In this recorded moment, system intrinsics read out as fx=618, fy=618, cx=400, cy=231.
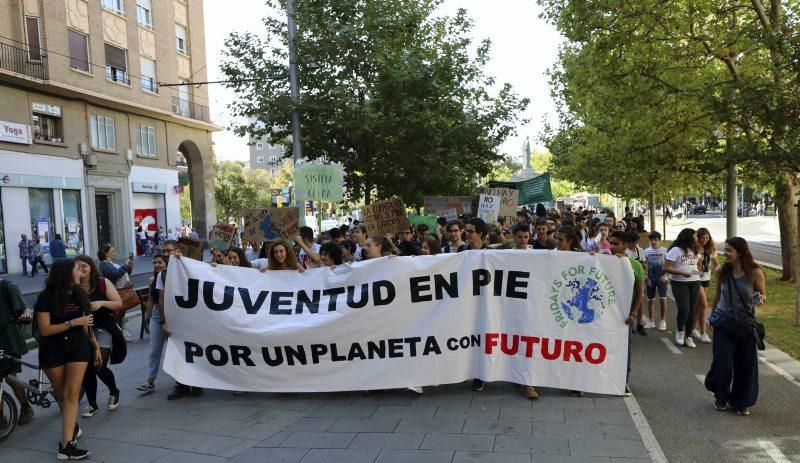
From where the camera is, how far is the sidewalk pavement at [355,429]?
190 inches

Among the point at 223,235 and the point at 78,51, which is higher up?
the point at 78,51

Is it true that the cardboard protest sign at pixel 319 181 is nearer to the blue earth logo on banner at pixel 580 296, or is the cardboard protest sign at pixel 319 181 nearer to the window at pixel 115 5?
the blue earth logo on banner at pixel 580 296

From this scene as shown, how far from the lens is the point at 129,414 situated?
616 cm

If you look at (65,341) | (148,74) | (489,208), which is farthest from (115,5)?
(65,341)

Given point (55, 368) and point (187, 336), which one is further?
point (187, 336)

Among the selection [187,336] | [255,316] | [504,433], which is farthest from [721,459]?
[187,336]

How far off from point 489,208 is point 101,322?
922cm

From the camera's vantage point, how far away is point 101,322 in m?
6.05

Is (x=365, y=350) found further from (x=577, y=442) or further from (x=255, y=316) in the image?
(x=577, y=442)

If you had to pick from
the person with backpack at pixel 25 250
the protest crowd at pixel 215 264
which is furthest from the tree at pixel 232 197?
the protest crowd at pixel 215 264

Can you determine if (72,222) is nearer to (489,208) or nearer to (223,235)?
(223,235)

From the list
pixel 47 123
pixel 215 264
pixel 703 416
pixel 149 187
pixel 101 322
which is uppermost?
pixel 47 123

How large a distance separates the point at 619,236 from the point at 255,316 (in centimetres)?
443

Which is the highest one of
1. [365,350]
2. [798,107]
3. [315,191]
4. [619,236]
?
[798,107]
